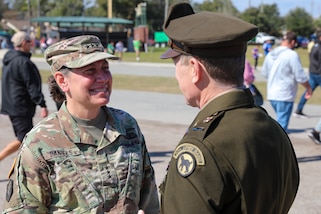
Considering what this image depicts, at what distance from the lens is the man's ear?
2559 mm

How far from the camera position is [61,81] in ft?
8.46

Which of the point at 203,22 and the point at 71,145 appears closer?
the point at 203,22

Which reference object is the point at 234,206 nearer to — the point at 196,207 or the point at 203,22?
the point at 196,207

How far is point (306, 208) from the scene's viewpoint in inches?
205

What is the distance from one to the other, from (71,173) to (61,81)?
1.65ft

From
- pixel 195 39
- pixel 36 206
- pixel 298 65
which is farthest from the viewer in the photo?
pixel 298 65

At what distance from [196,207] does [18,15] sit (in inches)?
4770

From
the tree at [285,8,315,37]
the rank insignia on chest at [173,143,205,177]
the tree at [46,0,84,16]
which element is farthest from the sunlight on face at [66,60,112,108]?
the tree at [46,0,84,16]

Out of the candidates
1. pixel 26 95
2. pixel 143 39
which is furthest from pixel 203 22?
pixel 143 39

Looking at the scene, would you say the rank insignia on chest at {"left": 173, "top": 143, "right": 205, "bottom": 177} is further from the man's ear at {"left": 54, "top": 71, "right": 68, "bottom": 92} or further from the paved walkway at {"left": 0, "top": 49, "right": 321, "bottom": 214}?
the paved walkway at {"left": 0, "top": 49, "right": 321, "bottom": 214}

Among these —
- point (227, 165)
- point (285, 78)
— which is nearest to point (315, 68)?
point (285, 78)

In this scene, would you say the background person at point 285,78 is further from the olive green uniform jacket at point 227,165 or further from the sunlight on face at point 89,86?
the olive green uniform jacket at point 227,165

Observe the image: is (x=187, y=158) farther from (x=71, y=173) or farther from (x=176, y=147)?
(x=71, y=173)

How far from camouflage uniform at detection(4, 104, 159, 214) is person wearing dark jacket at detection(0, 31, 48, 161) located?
3.68m
